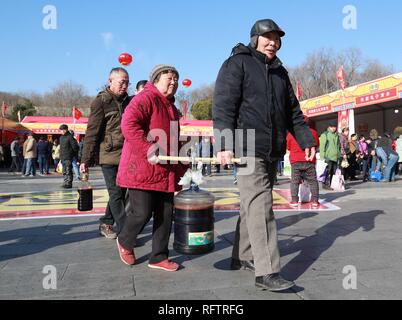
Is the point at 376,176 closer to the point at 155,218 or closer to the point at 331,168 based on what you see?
the point at 331,168

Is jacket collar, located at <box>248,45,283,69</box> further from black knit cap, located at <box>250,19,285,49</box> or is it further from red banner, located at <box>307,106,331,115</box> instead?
red banner, located at <box>307,106,331,115</box>

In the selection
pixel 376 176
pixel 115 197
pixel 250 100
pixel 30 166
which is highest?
pixel 250 100

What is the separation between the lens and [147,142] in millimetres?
3311

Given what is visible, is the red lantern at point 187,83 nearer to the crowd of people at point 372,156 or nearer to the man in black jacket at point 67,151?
the crowd of people at point 372,156

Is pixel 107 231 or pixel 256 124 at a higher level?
pixel 256 124

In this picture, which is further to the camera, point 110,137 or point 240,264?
point 110,137

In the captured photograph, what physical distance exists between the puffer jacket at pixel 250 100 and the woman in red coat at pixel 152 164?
0.59m

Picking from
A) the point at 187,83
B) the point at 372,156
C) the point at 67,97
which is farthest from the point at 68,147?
the point at 67,97

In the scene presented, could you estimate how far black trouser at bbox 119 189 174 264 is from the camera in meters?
3.48

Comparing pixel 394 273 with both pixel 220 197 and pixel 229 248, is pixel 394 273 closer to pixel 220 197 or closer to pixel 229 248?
pixel 229 248

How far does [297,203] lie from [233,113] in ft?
14.9

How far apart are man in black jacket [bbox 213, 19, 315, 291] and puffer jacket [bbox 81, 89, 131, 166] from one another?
1.77 m

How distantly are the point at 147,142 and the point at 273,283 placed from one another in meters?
1.45

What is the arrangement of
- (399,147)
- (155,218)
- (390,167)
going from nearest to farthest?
(155,218), (390,167), (399,147)
